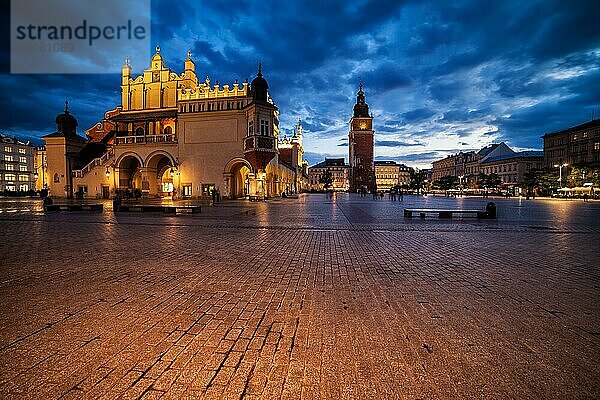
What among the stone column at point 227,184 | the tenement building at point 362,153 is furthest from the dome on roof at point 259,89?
the tenement building at point 362,153

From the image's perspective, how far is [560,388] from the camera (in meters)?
2.62

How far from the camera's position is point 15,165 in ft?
332

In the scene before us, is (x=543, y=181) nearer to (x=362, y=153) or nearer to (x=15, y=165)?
(x=362, y=153)

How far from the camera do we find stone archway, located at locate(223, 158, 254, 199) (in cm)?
4006

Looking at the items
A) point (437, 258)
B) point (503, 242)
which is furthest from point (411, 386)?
point (503, 242)

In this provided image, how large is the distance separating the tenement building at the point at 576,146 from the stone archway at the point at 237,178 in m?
70.7

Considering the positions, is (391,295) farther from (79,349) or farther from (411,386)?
(79,349)

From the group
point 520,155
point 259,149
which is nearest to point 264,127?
point 259,149

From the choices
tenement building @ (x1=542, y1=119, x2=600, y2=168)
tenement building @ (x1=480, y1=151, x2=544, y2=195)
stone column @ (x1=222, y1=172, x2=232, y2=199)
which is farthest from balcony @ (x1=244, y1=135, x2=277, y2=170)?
tenement building @ (x1=480, y1=151, x2=544, y2=195)

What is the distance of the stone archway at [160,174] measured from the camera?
42562 millimetres

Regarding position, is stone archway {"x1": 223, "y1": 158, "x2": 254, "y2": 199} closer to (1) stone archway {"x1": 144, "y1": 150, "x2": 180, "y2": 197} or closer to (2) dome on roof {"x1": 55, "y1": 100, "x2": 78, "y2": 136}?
(1) stone archway {"x1": 144, "y1": 150, "x2": 180, "y2": 197}

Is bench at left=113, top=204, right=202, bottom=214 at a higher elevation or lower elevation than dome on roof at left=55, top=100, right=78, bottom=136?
lower

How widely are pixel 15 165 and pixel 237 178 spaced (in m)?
99.1

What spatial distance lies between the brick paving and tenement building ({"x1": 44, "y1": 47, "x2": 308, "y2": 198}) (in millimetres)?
32064
